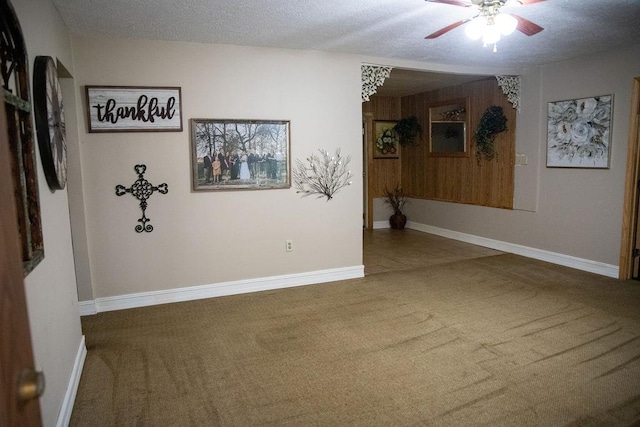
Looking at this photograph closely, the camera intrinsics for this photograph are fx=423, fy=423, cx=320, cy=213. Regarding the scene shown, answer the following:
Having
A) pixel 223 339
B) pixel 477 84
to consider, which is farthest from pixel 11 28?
pixel 477 84

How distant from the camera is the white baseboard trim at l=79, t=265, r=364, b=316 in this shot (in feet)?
12.2

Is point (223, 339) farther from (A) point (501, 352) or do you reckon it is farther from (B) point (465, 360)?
(A) point (501, 352)

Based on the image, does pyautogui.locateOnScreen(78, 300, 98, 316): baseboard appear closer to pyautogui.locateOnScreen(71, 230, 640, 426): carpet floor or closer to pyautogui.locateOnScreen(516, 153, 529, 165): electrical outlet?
pyautogui.locateOnScreen(71, 230, 640, 426): carpet floor

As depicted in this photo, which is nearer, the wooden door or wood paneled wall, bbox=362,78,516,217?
the wooden door

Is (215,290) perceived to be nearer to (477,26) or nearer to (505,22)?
(477,26)

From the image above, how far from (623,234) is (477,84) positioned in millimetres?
2812

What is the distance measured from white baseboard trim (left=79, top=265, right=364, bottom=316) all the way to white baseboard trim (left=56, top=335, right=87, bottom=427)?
832 millimetres

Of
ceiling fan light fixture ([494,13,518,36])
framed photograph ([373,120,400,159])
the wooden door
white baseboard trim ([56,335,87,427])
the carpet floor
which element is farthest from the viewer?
framed photograph ([373,120,400,159])

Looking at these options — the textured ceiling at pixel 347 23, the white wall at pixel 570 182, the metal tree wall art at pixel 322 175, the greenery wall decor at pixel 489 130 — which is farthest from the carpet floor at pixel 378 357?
the textured ceiling at pixel 347 23

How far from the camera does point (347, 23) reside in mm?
3285

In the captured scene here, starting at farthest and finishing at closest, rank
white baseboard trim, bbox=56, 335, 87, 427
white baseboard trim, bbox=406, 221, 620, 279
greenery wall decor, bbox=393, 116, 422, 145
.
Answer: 1. greenery wall decor, bbox=393, 116, 422, 145
2. white baseboard trim, bbox=406, 221, 620, 279
3. white baseboard trim, bbox=56, 335, 87, 427

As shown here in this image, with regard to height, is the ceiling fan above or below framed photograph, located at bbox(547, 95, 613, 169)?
above

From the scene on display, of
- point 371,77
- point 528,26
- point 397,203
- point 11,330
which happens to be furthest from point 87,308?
point 397,203

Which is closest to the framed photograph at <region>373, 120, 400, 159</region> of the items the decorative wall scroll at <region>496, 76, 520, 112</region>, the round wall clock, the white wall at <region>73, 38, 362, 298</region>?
the decorative wall scroll at <region>496, 76, 520, 112</region>
